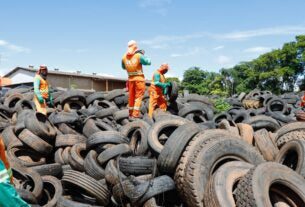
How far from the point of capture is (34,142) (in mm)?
6812

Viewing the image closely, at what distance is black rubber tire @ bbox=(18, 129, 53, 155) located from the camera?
6.80 m

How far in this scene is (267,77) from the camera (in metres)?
47.6

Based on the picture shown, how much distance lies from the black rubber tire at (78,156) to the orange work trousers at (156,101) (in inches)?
108

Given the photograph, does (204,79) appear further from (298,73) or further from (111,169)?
(111,169)

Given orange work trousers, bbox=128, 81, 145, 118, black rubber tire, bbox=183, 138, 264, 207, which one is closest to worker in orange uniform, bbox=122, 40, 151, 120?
orange work trousers, bbox=128, 81, 145, 118

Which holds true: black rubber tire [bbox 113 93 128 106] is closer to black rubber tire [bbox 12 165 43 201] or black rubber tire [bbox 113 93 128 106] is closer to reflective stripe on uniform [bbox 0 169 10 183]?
black rubber tire [bbox 12 165 43 201]

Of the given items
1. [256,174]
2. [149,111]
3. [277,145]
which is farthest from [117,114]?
[256,174]

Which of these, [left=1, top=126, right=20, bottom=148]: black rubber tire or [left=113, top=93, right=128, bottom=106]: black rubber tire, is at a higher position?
[left=113, top=93, right=128, bottom=106]: black rubber tire

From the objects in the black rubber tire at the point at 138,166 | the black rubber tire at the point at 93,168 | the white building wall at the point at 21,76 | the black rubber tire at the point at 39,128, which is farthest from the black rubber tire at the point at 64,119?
the white building wall at the point at 21,76

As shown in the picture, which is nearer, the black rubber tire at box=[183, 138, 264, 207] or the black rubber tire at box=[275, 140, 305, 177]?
the black rubber tire at box=[183, 138, 264, 207]

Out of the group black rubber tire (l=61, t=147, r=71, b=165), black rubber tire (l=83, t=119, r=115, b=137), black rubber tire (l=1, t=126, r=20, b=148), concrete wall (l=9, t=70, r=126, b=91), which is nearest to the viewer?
black rubber tire (l=61, t=147, r=71, b=165)

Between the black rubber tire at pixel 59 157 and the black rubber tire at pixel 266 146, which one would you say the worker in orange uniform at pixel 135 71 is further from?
the black rubber tire at pixel 266 146

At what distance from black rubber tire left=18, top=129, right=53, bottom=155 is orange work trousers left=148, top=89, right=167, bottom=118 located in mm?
3068

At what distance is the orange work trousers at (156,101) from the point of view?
910cm
